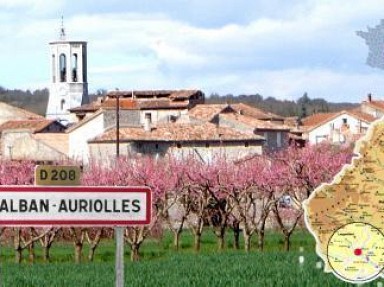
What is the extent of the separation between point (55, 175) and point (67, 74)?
92.3 m

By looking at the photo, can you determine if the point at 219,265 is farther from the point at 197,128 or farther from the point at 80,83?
the point at 80,83

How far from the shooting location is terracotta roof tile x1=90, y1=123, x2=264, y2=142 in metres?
63.2

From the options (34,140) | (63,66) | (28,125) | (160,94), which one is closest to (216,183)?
(34,140)

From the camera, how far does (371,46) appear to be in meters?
10.9

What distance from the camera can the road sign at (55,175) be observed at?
838 cm

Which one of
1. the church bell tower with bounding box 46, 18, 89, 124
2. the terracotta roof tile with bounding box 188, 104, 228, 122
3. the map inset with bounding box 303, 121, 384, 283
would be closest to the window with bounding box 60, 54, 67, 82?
the church bell tower with bounding box 46, 18, 89, 124

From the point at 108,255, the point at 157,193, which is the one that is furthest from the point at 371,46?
the point at 157,193

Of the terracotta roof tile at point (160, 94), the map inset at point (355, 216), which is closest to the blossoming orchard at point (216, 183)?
the map inset at point (355, 216)

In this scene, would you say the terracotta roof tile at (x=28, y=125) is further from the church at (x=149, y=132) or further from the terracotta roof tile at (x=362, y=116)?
the terracotta roof tile at (x=362, y=116)

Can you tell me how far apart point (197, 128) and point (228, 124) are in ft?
26.2

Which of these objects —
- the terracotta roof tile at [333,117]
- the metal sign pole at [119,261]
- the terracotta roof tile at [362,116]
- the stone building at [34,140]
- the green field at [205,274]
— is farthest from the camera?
the terracotta roof tile at [333,117]

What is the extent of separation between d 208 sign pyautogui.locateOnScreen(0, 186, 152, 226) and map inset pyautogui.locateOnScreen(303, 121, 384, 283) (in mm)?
2987

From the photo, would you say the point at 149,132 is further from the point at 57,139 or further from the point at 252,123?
the point at 57,139

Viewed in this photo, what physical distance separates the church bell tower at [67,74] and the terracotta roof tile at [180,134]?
34.9 meters
